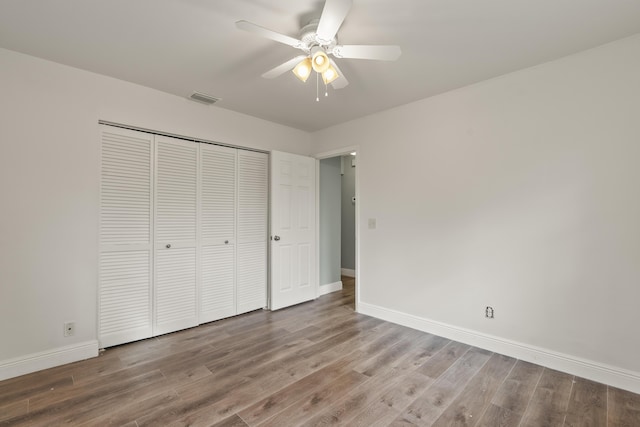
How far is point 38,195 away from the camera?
2330 mm

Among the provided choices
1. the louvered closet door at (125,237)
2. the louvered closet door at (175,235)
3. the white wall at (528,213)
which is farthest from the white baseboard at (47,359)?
the white wall at (528,213)

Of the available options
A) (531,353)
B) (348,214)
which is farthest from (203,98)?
(531,353)

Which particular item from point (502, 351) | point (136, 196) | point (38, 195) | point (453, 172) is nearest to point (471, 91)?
point (453, 172)

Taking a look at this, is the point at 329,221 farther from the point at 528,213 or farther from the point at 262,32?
the point at 262,32

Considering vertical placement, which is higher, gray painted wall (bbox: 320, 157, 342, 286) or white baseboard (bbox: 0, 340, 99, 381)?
gray painted wall (bbox: 320, 157, 342, 286)

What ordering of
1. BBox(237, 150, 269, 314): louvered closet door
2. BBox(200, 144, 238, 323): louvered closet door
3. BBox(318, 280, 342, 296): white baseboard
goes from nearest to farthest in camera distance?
BBox(200, 144, 238, 323): louvered closet door, BBox(237, 150, 269, 314): louvered closet door, BBox(318, 280, 342, 296): white baseboard

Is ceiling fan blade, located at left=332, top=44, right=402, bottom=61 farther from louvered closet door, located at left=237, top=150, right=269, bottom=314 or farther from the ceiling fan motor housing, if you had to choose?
louvered closet door, located at left=237, top=150, right=269, bottom=314

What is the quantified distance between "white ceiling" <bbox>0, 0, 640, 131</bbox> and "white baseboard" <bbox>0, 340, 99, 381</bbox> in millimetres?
2341

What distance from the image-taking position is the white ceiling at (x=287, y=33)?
177cm

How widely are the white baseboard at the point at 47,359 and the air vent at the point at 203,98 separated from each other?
8.04 feet

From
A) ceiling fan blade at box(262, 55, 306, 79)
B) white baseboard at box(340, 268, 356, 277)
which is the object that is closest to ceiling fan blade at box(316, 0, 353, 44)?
ceiling fan blade at box(262, 55, 306, 79)

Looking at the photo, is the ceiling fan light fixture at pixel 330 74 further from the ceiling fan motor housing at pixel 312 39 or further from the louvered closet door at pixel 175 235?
the louvered closet door at pixel 175 235

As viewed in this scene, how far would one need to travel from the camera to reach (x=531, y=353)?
245cm

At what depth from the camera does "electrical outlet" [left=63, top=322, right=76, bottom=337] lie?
243 cm
